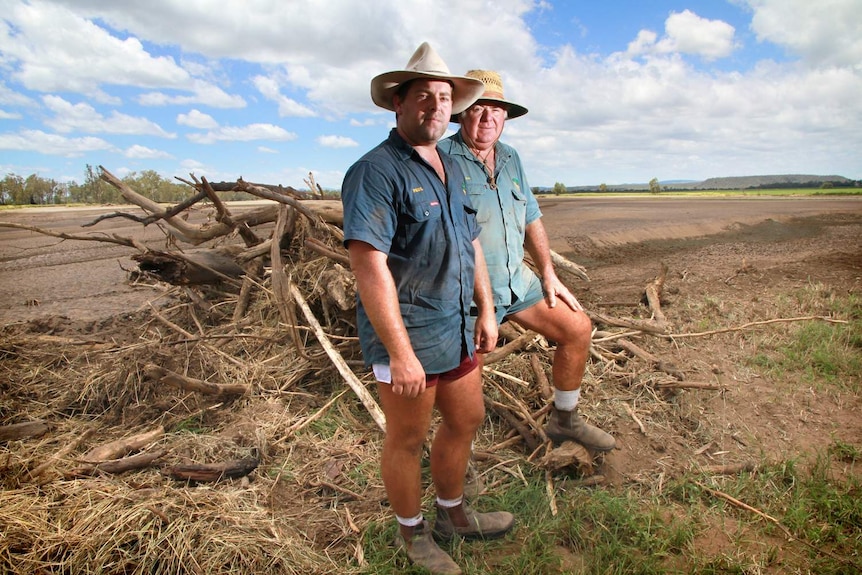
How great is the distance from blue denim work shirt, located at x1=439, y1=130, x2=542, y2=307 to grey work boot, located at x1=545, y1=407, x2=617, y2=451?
87cm

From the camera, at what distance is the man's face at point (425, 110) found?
2182 millimetres

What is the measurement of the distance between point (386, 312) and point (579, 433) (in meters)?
1.94

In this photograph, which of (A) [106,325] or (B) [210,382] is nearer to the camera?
(B) [210,382]

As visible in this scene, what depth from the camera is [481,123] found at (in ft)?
10.0

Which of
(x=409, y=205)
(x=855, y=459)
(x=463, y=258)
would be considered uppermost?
(x=409, y=205)

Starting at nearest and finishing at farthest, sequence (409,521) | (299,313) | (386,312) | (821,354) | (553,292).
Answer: (386,312), (409,521), (553,292), (299,313), (821,354)

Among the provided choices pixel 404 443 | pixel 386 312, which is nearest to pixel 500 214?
pixel 386 312

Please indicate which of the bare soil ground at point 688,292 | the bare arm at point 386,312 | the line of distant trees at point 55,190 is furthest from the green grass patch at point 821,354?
the line of distant trees at point 55,190

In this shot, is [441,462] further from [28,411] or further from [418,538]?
[28,411]

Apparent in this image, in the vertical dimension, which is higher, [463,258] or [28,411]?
[463,258]

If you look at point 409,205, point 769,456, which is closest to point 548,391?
point 769,456

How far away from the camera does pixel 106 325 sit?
6.10 meters

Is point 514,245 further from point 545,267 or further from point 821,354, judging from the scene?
point 821,354

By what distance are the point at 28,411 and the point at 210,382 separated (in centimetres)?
145
